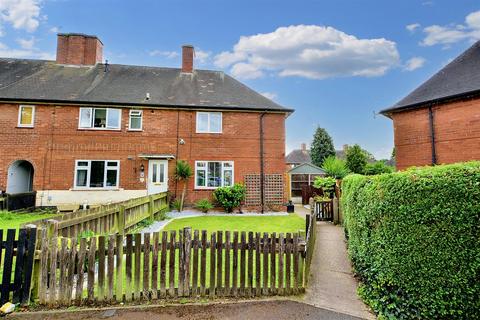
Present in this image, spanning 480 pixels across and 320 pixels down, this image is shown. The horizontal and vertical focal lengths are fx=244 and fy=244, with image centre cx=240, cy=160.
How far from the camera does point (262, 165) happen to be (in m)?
15.9

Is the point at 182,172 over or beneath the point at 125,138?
beneath

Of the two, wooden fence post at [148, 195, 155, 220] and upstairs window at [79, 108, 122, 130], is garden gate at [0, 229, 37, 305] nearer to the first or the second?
wooden fence post at [148, 195, 155, 220]

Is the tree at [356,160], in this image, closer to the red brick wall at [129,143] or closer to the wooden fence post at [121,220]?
the red brick wall at [129,143]

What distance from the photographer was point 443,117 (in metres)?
12.1

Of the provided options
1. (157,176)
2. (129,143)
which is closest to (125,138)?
(129,143)

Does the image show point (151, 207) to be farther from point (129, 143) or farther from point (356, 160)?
point (356, 160)

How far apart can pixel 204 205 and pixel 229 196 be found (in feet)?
5.16

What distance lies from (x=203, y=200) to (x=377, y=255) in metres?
11.8

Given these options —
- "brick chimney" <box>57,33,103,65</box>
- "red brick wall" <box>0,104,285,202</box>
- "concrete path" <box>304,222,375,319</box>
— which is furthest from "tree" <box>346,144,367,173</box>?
"brick chimney" <box>57,33,103,65</box>

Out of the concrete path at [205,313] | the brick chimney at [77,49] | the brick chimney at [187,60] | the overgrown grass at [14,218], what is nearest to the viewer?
the concrete path at [205,313]

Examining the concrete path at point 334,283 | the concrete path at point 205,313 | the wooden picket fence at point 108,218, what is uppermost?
the wooden picket fence at point 108,218

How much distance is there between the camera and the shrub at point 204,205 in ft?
47.5

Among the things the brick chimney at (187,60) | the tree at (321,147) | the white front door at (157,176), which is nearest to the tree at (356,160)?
the tree at (321,147)

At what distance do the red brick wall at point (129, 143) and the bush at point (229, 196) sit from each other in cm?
82
